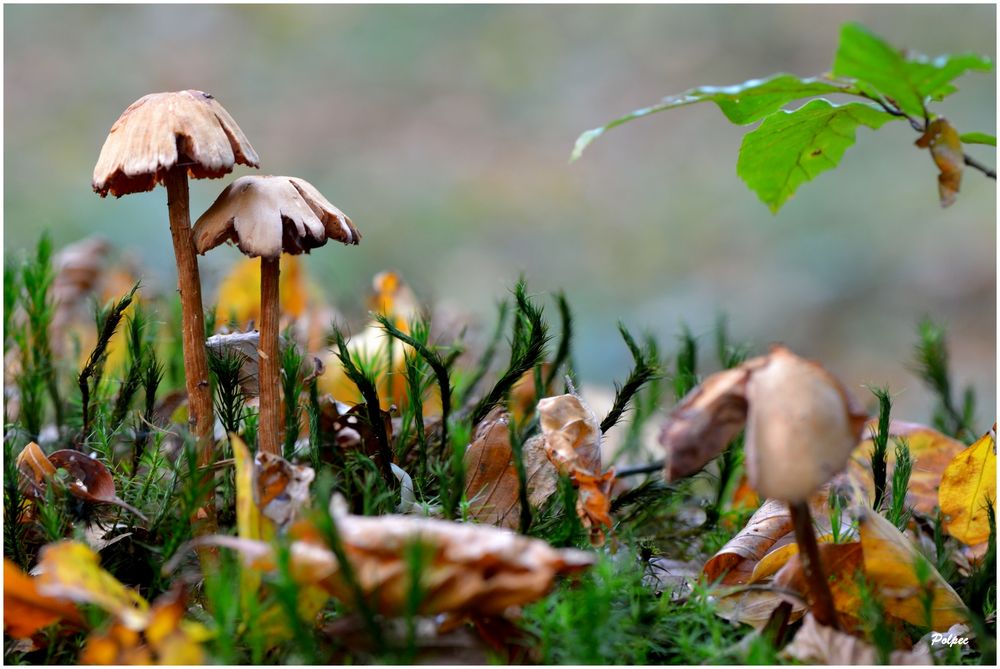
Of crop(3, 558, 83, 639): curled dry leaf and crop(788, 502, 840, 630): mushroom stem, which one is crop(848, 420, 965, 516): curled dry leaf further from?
crop(3, 558, 83, 639): curled dry leaf

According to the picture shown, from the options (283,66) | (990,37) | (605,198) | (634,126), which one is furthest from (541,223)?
(990,37)

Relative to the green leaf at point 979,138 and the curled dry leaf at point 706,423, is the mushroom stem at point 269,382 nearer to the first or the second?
the curled dry leaf at point 706,423

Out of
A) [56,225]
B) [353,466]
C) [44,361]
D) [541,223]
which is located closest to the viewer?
[353,466]

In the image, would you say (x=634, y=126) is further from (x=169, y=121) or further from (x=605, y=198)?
(x=169, y=121)

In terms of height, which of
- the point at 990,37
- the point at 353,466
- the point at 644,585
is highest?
the point at 990,37

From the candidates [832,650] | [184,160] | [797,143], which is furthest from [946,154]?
[184,160]

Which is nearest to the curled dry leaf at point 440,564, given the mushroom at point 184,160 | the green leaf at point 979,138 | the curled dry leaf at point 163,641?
the curled dry leaf at point 163,641

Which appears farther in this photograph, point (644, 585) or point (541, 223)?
point (541, 223)
